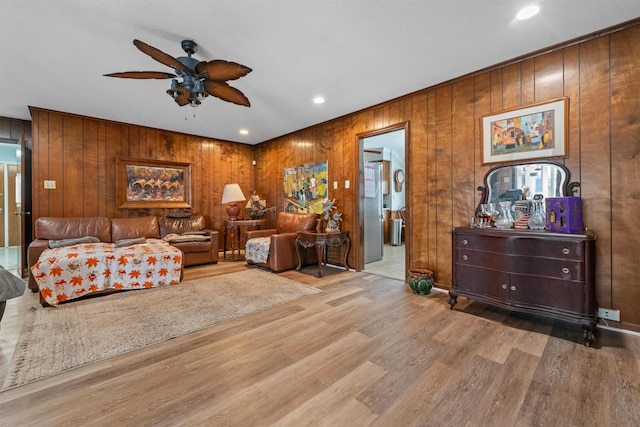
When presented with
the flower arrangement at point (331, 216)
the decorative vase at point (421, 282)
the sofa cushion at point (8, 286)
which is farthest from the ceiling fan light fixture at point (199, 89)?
the decorative vase at point (421, 282)

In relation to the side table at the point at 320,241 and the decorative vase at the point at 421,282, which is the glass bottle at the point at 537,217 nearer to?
the decorative vase at the point at 421,282

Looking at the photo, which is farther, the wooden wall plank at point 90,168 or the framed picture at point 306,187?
the framed picture at point 306,187

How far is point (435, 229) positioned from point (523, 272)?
1102mm

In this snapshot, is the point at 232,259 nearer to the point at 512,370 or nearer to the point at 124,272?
the point at 124,272

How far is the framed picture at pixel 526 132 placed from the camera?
2.47m

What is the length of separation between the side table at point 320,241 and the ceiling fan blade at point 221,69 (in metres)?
2.34

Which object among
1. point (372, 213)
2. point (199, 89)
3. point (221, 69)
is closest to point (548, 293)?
point (372, 213)

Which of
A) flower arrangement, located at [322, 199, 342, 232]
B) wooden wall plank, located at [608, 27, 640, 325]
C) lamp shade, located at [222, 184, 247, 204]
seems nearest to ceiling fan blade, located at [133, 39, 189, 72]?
flower arrangement, located at [322, 199, 342, 232]

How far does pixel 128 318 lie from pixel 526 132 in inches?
164

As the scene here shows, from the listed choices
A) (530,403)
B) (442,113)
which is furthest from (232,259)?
(530,403)

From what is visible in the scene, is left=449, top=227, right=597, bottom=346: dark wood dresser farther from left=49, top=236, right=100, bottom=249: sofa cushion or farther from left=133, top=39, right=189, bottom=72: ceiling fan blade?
left=49, top=236, right=100, bottom=249: sofa cushion

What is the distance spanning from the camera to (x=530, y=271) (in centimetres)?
226

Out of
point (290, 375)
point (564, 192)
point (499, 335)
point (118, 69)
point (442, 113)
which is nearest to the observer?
point (290, 375)

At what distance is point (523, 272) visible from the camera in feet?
7.50
